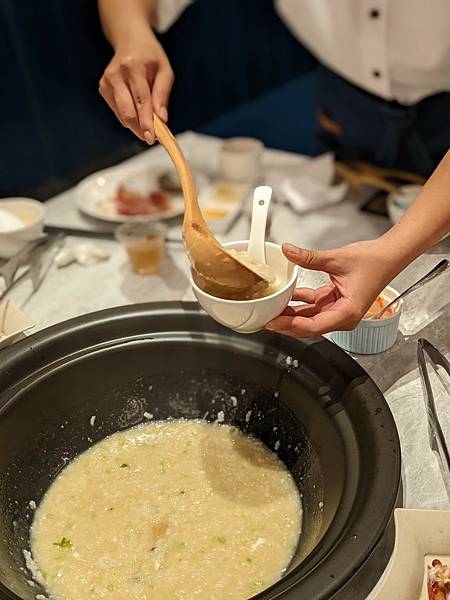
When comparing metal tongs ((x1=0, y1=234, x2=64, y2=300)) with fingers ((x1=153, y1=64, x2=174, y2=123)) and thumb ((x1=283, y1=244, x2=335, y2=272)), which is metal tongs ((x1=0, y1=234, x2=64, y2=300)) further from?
thumb ((x1=283, y1=244, x2=335, y2=272))

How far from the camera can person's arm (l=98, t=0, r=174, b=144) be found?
4.50ft

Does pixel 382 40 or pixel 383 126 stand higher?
pixel 382 40

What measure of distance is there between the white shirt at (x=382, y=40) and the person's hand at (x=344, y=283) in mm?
840

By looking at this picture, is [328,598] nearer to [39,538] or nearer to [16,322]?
[39,538]

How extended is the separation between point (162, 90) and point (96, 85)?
3.08ft

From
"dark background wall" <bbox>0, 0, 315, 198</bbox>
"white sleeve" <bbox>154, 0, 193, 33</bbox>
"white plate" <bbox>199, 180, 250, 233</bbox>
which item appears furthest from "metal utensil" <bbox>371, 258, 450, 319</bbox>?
"dark background wall" <bbox>0, 0, 315, 198</bbox>

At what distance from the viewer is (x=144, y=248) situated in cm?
169

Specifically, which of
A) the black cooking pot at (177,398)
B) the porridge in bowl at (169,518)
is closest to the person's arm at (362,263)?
the black cooking pot at (177,398)

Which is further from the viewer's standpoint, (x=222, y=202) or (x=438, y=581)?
(x=222, y=202)

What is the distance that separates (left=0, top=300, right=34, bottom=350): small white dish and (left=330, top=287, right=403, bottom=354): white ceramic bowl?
63 centimetres

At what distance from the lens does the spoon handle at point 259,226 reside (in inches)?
47.1

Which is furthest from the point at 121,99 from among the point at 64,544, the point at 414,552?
the point at 414,552

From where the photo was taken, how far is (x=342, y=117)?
6.81 ft

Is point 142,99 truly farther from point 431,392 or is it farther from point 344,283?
point 431,392
